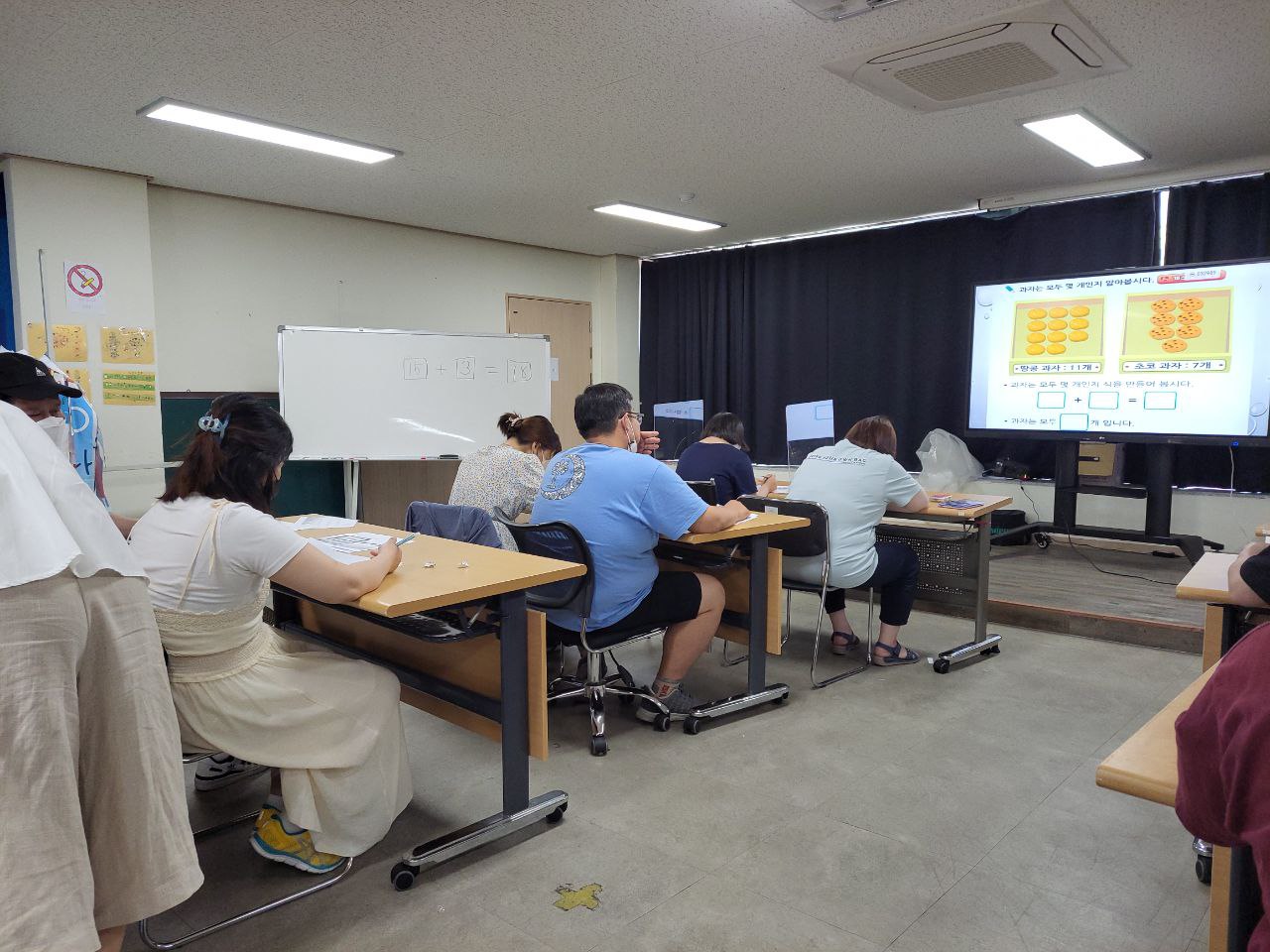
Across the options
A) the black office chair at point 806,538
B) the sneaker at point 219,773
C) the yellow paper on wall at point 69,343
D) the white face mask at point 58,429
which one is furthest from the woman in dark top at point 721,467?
the yellow paper on wall at point 69,343

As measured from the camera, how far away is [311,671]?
193 cm

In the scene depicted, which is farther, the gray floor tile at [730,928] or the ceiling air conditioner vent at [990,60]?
the ceiling air conditioner vent at [990,60]

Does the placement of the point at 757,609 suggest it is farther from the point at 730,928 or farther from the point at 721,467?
the point at 730,928

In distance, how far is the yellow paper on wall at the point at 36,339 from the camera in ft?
13.9

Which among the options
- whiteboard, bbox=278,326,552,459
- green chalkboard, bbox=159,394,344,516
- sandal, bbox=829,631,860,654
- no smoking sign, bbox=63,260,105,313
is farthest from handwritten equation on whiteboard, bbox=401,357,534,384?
sandal, bbox=829,631,860,654

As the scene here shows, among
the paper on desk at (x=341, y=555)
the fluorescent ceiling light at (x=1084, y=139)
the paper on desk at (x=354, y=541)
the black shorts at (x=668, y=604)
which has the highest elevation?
the fluorescent ceiling light at (x=1084, y=139)

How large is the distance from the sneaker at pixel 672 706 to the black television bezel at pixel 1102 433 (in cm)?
302

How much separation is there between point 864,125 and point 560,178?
172cm

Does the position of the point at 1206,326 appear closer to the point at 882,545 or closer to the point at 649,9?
the point at 882,545

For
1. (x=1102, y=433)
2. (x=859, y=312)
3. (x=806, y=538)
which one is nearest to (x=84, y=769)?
(x=806, y=538)

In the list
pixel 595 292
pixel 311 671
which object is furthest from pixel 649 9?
pixel 595 292

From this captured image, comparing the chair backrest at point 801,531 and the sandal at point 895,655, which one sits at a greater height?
the chair backrest at point 801,531

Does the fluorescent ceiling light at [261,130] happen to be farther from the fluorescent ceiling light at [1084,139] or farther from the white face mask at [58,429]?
the fluorescent ceiling light at [1084,139]

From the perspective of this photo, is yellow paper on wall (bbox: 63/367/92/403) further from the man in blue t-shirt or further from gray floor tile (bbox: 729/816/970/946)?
gray floor tile (bbox: 729/816/970/946)
